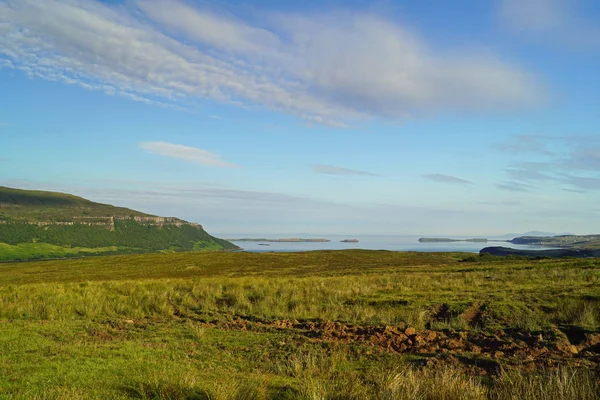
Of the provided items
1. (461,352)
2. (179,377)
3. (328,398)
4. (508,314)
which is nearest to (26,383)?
(179,377)

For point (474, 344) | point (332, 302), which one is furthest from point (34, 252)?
point (474, 344)

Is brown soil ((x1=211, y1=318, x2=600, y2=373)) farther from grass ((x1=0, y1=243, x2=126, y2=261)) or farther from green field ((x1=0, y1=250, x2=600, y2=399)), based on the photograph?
grass ((x1=0, y1=243, x2=126, y2=261))

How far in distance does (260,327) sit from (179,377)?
7265mm

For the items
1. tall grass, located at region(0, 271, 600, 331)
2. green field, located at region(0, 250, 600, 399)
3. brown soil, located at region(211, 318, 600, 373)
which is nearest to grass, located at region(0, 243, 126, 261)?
tall grass, located at region(0, 271, 600, 331)

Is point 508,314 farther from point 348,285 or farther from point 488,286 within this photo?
point 348,285

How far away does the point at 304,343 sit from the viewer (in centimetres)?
1163

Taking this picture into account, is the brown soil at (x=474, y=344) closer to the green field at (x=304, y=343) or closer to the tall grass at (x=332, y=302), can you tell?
the green field at (x=304, y=343)

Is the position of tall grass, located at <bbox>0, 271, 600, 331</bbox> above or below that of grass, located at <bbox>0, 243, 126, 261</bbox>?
above

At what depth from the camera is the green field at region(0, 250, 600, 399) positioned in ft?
22.3

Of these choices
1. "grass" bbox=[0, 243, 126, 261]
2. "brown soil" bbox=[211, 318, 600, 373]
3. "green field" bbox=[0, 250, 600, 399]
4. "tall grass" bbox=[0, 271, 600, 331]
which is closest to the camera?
"green field" bbox=[0, 250, 600, 399]

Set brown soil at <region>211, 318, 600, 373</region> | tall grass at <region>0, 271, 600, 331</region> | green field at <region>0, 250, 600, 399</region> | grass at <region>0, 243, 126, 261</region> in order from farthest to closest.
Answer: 1. grass at <region>0, 243, 126, 261</region>
2. tall grass at <region>0, 271, 600, 331</region>
3. brown soil at <region>211, 318, 600, 373</region>
4. green field at <region>0, 250, 600, 399</region>

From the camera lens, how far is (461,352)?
1045 cm

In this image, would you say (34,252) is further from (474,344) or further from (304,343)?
(474,344)

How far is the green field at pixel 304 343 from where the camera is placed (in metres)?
6.79
